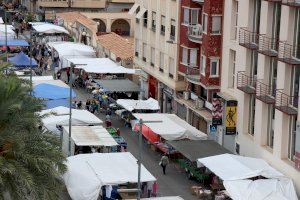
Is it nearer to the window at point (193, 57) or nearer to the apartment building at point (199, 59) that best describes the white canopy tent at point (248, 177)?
the apartment building at point (199, 59)

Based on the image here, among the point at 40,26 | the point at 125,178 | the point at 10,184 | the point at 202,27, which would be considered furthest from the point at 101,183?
the point at 40,26

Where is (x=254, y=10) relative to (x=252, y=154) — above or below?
above

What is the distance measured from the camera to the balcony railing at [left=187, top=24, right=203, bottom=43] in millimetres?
59681

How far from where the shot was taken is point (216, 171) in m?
46.0

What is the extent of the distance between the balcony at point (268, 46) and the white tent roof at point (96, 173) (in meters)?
9.10

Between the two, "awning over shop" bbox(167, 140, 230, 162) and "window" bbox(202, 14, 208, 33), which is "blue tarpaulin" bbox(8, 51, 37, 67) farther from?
"awning over shop" bbox(167, 140, 230, 162)

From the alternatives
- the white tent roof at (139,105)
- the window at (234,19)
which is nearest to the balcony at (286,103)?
the window at (234,19)

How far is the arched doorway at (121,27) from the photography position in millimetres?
108750

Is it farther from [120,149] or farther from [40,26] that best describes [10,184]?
[40,26]

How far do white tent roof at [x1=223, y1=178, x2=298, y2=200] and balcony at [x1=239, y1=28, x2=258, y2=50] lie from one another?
30.3 ft

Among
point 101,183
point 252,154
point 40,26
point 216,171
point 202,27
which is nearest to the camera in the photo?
point 101,183

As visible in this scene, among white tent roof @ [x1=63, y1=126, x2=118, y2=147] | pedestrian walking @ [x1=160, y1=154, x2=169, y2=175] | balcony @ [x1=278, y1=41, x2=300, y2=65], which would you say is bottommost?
pedestrian walking @ [x1=160, y1=154, x2=169, y2=175]

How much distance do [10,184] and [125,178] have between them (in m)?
10.5

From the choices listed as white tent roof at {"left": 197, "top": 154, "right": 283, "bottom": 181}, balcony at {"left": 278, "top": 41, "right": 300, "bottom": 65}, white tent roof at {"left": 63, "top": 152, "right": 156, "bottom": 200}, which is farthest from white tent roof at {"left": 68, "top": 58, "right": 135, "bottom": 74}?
balcony at {"left": 278, "top": 41, "right": 300, "bottom": 65}
